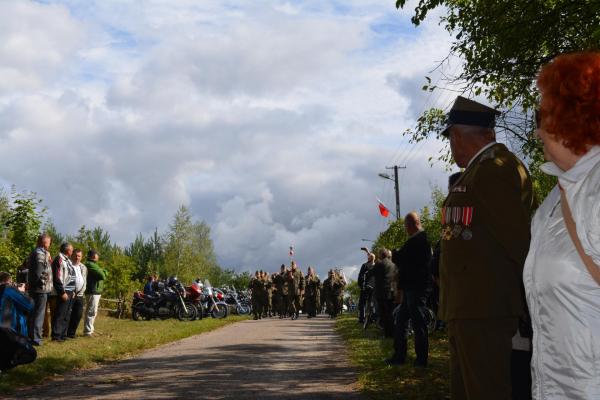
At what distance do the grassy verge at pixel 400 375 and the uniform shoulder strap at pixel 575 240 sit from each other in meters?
4.95

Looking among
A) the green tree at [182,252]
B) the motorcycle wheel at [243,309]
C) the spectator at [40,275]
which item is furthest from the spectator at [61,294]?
the green tree at [182,252]

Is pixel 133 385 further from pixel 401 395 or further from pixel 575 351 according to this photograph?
pixel 575 351

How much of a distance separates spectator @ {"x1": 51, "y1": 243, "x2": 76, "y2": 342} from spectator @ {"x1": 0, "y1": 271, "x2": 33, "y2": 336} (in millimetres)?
5347

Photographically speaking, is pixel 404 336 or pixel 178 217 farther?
pixel 178 217

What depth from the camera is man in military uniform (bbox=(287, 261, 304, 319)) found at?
2848 cm

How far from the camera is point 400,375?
8.61 metres

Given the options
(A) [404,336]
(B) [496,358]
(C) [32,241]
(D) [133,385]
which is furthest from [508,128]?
(C) [32,241]

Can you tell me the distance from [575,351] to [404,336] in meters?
7.18

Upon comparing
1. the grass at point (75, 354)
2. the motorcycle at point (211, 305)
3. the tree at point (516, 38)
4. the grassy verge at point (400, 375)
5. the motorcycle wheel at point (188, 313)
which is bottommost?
the grassy verge at point (400, 375)

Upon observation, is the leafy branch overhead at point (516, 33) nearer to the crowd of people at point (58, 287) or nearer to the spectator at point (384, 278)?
the spectator at point (384, 278)

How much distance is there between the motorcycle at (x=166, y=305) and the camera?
25672 mm

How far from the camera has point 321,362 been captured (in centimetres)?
1080

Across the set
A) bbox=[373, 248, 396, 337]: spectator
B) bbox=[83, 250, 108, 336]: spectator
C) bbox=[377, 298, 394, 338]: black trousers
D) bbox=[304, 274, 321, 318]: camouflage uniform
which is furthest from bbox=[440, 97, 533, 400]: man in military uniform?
bbox=[304, 274, 321, 318]: camouflage uniform

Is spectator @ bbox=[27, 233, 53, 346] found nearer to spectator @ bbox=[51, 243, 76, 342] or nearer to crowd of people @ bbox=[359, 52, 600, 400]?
spectator @ bbox=[51, 243, 76, 342]
